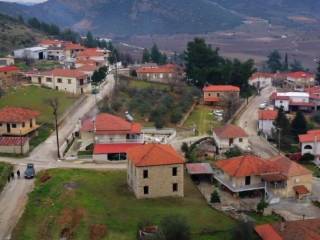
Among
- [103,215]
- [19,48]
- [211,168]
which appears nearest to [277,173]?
[211,168]

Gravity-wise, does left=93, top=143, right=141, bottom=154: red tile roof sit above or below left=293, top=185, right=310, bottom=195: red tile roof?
above

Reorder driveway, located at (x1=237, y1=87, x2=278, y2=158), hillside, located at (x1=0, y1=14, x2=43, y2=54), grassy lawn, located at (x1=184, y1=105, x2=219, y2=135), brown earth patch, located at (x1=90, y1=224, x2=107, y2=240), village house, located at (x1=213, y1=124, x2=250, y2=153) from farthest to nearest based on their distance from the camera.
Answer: hillside, located at (x1=0, y1=14, x2=43, y2=54), grassy lawn, located at (x1=184, y1=105, x2=219, y2=135), driveway, located at (x1=237, y1=87, x2=278, y2=158), village house, located at (x1=213, y1=124, x2=250, y2=153), brown earth patch, located at (x1=90, y1=224, x2=107, y2=240)

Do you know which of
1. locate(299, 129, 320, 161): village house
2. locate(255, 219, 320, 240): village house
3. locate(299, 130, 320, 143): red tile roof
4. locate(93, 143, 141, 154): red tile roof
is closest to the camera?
locate(255, 219, 320, 240): village house

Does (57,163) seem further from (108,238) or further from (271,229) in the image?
(271,229)

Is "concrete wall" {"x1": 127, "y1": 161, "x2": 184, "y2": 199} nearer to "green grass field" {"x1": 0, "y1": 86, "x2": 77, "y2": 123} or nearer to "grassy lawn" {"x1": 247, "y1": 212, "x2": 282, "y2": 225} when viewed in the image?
"grassy lawn" {"x1": 247, "y1": 212, "x2": 282, "y2": 225}

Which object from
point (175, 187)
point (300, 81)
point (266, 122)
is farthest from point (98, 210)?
point (300, 81)

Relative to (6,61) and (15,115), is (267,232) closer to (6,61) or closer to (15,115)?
(15,115)

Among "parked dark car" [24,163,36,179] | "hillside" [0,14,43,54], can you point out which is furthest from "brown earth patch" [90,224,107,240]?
"hillside" [0,14,43,54]
